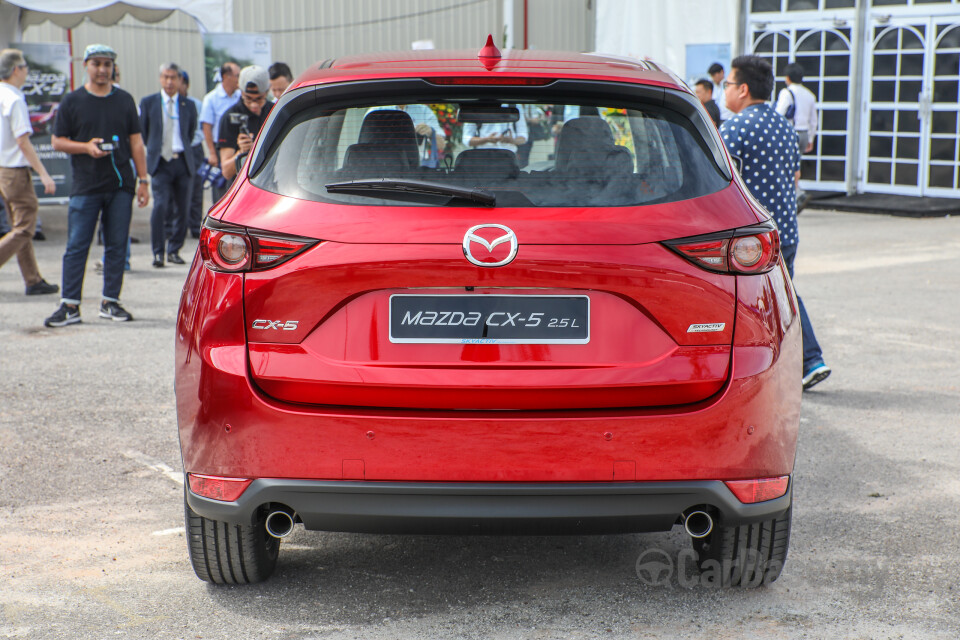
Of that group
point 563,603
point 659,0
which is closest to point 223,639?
point 563,603

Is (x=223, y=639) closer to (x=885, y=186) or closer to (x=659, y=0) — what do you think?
(x=885, y=186)

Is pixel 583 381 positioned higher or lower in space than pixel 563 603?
higher

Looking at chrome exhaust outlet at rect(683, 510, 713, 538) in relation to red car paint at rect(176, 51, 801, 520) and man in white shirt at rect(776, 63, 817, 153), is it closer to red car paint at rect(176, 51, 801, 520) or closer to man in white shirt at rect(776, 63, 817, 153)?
red car paint at rect(176, 51, 801, 520)

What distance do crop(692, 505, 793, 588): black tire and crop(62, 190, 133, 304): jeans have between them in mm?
5966

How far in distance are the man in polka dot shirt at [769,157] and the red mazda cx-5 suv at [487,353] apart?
9.13 ft

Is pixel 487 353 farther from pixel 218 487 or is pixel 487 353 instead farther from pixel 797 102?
pixel 797 102

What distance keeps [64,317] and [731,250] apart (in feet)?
20.7

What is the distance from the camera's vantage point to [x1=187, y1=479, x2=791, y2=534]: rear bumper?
2.90 meters

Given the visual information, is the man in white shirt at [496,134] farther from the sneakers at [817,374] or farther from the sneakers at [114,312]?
the sneakers at [114,312]

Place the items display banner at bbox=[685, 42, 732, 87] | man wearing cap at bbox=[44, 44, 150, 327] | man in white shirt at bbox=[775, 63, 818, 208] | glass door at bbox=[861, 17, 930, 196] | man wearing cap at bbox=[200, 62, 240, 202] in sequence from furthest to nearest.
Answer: display banner at bbox=[685, 42, 732, 87] < glass door at bbox=[861, 17, 930, 196] < man in white shirt at bbox=[775, 63, 818, 208] < man wearing cap at bbox=[200, 62, 240, 202] < man wearing cap at bbox=[44, 44, 150, 327]

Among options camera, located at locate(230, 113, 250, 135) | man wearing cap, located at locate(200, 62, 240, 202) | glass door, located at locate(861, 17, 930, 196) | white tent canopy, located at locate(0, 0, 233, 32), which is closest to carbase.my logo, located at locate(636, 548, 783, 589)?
camera, located at locate(230, 113, 250, 135)

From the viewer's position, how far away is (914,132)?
57.4 ft

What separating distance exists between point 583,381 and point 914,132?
16.3m

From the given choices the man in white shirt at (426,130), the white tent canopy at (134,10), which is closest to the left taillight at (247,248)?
the man in white shirt at (426,130)
